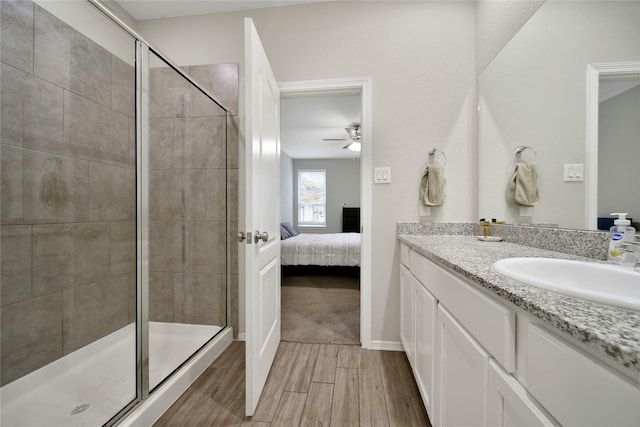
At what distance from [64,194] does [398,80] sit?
233 centimetres

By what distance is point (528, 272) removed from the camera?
860 mm

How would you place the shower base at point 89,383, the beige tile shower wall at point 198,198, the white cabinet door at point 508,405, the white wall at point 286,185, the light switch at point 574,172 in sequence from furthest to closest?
1. the white wall at point 286,185
2. the beige tile shower wall at point 198,198
3. the shower base at point 89,383
4. the light switch at point 574,172
5. the white cabinet door at point 508,405

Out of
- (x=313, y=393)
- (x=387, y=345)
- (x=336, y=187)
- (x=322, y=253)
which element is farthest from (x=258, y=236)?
(x=336, y=187)

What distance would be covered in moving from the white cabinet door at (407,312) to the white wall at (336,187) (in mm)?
4984

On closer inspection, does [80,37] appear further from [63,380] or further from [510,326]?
[510,326]

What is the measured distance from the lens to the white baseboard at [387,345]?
5.98 feet

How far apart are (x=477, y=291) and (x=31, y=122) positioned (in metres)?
2.21

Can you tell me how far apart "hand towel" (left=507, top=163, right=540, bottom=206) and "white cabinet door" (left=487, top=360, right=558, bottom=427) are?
1090 millimetres

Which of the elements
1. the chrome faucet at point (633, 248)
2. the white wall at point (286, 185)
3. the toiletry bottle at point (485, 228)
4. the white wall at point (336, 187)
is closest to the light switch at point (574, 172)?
the chrome faucet at point (633, 248)

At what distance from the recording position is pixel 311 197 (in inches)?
271

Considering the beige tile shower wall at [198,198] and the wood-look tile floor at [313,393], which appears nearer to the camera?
the wood-look tile floor at [313,393]

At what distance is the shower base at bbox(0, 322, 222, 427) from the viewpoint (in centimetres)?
118

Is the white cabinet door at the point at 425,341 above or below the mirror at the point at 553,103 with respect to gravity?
below

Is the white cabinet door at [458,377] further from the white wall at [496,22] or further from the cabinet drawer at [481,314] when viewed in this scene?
the white wall at [496,22]
